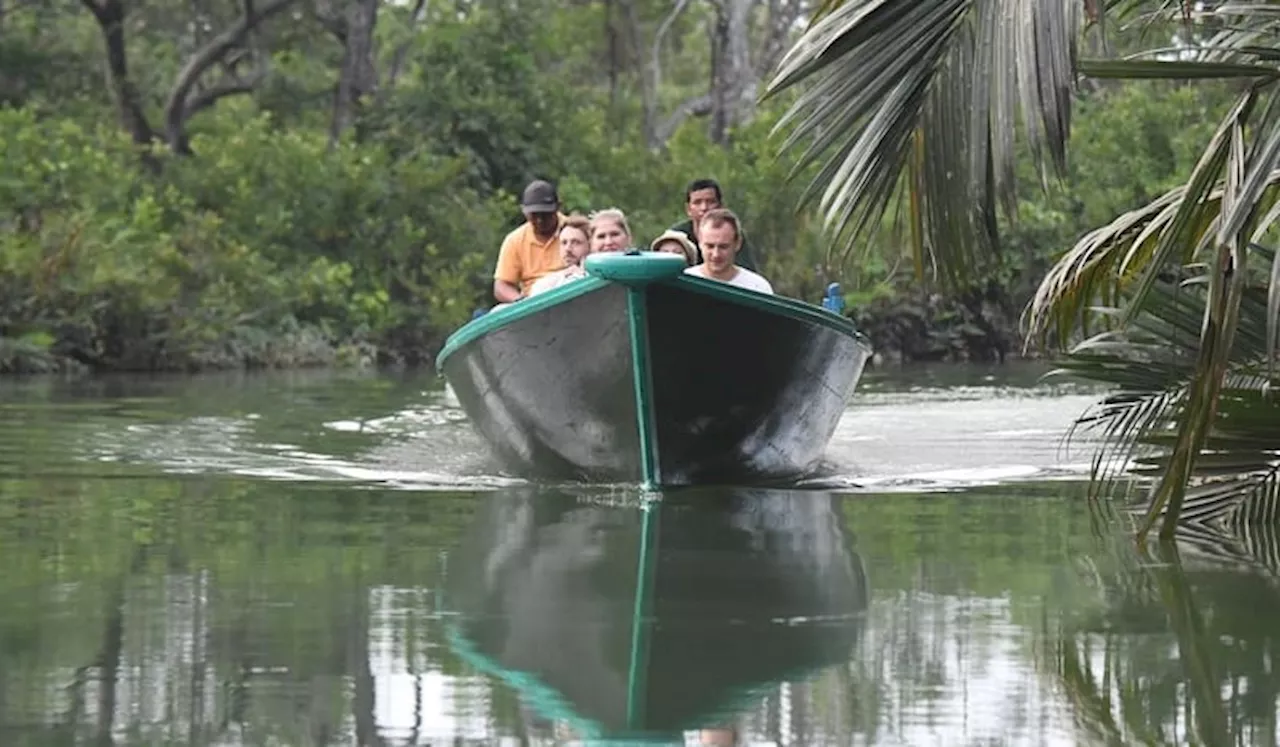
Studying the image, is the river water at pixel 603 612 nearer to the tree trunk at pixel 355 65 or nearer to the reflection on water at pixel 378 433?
the reflection on water at pixel 378 433

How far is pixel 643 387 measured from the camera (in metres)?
11.3

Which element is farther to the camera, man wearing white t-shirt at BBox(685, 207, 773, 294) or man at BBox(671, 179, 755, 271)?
man at BBox(671, 179, 755, 271)

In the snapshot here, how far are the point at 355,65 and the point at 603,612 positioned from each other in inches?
1202

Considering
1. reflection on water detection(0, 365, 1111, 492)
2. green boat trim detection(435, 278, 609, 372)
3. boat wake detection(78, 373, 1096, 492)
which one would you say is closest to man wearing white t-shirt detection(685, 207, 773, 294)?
green boat trim detection(435, 278, 609, 372)

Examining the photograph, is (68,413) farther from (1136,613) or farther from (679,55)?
(679,55)

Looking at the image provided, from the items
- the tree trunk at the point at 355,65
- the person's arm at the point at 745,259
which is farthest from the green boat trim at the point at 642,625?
the tree trunk at the point at 355,65

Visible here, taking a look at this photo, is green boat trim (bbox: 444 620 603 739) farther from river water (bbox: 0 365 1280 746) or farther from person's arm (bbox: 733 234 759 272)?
person's arm (bbox: 733 234 759 272)

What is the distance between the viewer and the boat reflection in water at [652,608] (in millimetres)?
5520

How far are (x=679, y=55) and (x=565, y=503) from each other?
51397 millimetres

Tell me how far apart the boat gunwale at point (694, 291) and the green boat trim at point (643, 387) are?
169 millimetres

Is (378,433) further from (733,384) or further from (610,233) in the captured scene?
(733,384)

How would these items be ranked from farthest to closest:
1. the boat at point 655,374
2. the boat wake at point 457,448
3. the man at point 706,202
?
the man at point 706,202 → the boat wake at point 457,448 → the boat at point 655,374

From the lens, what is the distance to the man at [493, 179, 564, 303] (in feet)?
46.4

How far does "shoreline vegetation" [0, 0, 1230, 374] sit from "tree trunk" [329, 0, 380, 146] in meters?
0.04
